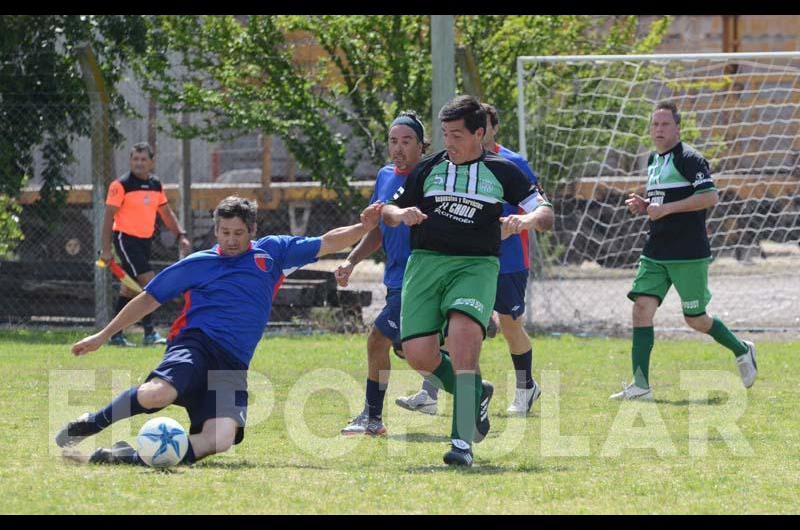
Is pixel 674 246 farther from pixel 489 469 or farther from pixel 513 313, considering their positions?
pixel 489 469

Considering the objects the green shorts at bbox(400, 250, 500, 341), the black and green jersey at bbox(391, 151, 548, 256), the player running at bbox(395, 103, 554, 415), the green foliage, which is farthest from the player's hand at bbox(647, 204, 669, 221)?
the green foliage

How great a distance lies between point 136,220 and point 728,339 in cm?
602

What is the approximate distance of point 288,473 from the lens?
19.8 feet

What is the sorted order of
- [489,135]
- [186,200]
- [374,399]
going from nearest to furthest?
[374,399] < [489,135] < [186,200]

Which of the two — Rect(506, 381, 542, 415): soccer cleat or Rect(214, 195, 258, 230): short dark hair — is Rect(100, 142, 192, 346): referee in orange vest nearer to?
Rect(506, 381, 542, 415): soccer cleat

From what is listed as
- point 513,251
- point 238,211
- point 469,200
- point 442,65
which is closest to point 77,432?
point 238,211

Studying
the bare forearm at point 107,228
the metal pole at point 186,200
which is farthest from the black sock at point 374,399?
the metal pole at point 186,200

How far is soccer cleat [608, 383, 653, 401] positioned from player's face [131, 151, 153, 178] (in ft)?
18.3

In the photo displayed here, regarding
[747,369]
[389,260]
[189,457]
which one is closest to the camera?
[189,457]

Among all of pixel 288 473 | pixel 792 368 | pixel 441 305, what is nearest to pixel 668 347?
pixel 792 368

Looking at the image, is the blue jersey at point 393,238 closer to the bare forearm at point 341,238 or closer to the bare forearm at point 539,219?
the bare forearm at point 341,238

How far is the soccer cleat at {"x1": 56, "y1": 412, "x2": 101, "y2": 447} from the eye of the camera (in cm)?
638

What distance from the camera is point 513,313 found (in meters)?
8.59
